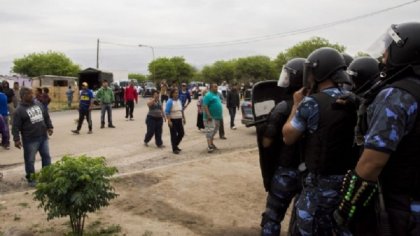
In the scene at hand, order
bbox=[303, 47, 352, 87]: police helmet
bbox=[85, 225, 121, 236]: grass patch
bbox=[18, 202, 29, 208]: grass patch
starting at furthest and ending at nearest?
bbox=[18, 202, 29, 208]: grass patch < bbox=[85, 225, 121, 236]: grass patch < bbox=[303, 47, 352, 87]: police helmet

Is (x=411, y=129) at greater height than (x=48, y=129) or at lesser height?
greater

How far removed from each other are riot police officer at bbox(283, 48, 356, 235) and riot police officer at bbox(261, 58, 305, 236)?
58 cm

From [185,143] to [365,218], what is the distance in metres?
9.76

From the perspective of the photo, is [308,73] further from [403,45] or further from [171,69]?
[171,69]

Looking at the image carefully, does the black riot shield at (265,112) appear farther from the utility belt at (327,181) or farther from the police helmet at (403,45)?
the police helmet at (403,45)

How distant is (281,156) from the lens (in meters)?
3.95

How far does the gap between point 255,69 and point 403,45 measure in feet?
256

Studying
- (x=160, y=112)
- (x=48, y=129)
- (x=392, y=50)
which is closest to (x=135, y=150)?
(x=160, y=112)

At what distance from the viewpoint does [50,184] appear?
428 cm

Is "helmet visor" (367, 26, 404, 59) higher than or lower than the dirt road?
higher

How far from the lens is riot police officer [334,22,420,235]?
2.30 m

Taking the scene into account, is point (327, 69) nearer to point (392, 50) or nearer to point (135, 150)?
point (392, 50)

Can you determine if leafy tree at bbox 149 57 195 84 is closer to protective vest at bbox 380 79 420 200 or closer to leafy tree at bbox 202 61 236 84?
leafy tree at bbox 202 61 236 84

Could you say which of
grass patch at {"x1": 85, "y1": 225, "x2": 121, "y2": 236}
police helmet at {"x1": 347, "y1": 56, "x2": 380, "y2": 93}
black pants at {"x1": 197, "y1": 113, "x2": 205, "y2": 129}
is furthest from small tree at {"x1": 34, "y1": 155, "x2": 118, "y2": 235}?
black pants at {"x1": 197, "y1": 113, "x2": 205, "y2": 129}
